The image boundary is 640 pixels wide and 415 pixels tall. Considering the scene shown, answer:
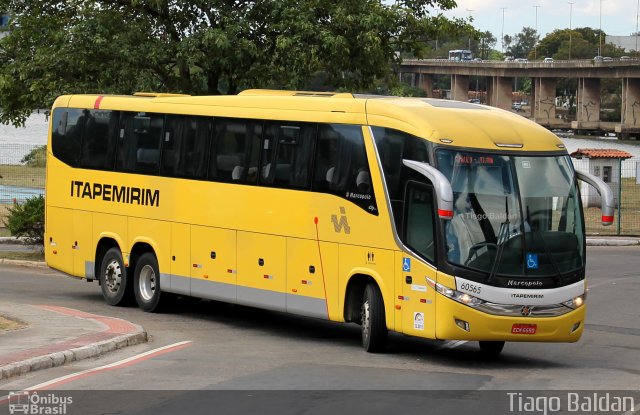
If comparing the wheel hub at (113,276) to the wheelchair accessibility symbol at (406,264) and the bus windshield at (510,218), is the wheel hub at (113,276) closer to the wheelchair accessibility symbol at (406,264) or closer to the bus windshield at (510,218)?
the wheelchair accessibility symbol at (406,264)

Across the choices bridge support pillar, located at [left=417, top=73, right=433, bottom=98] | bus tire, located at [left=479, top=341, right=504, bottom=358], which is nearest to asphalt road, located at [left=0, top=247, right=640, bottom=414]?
bus tire, located at [left=479, top=341, right=504, bottom=358]

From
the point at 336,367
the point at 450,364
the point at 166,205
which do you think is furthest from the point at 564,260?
the point at 166,205

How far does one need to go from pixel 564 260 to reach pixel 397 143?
2654mm

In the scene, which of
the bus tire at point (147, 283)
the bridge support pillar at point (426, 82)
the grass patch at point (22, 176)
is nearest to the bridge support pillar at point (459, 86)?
the bridge support pillar at point (426, 82)

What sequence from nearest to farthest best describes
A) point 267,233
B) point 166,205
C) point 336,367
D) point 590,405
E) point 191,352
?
1. point 590,405
2. point 336,367
3. point 191,352
4. point 267,233
5. point 166,205

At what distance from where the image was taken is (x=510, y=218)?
616 inches

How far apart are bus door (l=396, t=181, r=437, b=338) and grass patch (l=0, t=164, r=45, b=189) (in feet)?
122

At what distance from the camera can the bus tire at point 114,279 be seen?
21844 millimetres

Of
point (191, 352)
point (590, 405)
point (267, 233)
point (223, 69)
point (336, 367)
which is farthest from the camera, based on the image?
point (223, 69)

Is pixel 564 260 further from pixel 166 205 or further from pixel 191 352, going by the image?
pixel 166 205

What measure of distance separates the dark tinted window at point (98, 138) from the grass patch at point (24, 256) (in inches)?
328

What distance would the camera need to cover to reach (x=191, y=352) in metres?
16.2

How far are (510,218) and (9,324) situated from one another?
7.04 m

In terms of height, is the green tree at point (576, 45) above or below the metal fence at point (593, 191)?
above
